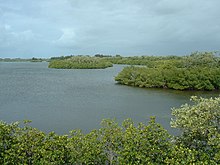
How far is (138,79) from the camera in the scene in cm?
4712

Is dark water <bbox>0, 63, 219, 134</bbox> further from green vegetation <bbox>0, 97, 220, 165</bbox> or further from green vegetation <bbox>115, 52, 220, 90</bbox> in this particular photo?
green vegetation <bbox>0, 97, 220, 165</bbox>

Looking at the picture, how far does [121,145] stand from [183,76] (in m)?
35.6

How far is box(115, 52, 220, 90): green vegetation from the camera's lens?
42.3 meters

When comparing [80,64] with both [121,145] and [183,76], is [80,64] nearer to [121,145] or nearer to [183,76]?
[183,76]

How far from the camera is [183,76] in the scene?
43344 mm

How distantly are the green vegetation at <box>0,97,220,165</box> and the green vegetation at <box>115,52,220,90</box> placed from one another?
33.3m

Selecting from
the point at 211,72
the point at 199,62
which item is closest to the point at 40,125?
the point at 211,72

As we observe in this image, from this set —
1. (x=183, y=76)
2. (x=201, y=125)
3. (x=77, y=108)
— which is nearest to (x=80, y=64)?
(x=183, y=76)

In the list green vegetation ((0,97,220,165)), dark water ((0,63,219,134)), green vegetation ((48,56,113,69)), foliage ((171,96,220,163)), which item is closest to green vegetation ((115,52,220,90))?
dark water ((0,63,219,134))

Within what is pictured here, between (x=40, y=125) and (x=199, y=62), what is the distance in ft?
128

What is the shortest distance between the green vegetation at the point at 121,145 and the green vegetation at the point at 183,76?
33339 millimetres

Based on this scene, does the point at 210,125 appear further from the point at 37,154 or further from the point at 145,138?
the point at 37,154

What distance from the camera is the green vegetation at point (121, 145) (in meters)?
8.81

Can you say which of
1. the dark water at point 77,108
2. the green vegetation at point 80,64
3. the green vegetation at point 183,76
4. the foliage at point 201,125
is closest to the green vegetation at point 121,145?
the foliage at point 201,125
